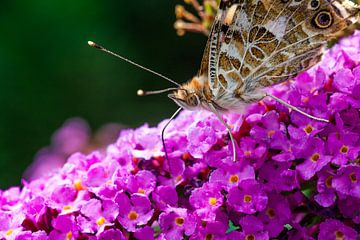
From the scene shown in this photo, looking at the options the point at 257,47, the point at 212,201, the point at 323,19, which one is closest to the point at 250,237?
the point at 212,201

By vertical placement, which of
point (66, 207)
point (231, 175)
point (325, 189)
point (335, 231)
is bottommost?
point (335, 231)

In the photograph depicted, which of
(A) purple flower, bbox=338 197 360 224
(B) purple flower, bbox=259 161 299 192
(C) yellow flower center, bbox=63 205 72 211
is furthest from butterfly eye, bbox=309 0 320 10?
(C) yellow flower center, bbox=63 205 72 211

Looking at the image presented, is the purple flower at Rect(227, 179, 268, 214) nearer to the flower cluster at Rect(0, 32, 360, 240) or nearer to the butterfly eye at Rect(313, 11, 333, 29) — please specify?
the flower cluster at Rect(0, 32, 360, 240)

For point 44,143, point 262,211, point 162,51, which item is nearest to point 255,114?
point 262,211

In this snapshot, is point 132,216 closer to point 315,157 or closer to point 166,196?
point 166,196

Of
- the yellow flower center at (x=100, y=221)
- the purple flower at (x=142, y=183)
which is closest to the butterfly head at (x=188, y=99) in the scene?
the purple flower at (x=142, y=183)

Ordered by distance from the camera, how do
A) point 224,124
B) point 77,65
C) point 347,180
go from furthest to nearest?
point 77,65
point 224,124
point 347,180

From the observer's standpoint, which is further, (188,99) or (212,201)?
(188,99)
